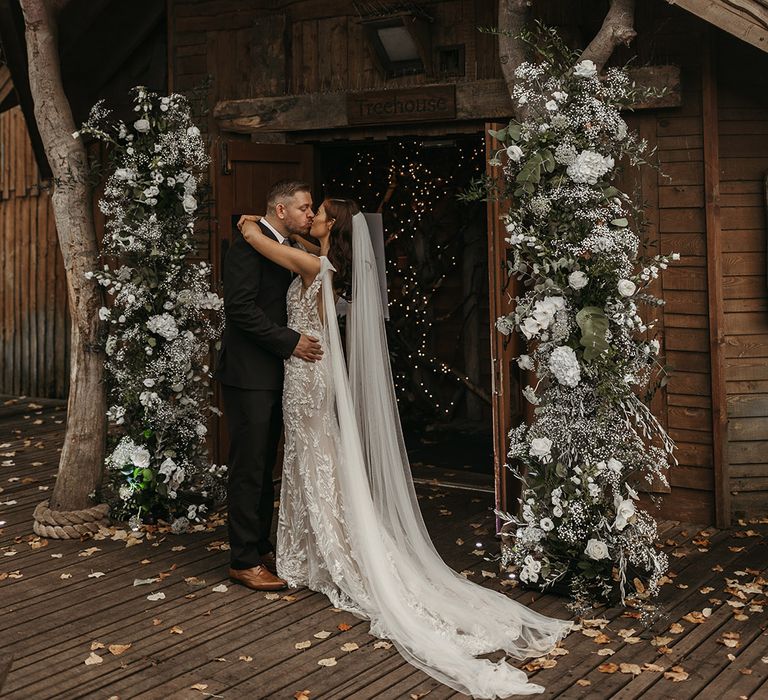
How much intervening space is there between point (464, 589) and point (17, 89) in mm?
6269

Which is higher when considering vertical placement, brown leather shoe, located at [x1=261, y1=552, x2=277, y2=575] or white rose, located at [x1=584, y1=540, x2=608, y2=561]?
white rose, located at [x1=584, y1=540, x2=608, y2=561]

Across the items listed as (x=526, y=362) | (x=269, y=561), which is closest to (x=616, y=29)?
(x=526, y=362)

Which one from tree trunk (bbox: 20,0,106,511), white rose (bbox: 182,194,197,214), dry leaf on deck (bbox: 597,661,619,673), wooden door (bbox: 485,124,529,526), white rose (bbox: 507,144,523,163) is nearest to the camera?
dry leaf on deck (bbox: 597,661,619,673)

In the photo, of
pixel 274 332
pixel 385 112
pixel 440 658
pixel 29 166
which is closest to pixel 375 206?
pixel 385 112

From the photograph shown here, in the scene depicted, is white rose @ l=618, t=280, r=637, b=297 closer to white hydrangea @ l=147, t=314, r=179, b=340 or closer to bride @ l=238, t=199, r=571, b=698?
bride @ l=238, t=199, r=571, b=698

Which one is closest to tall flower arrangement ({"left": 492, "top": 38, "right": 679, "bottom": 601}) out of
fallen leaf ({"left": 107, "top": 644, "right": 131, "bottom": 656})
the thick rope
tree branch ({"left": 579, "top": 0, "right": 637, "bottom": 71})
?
tree branch ({"left": 579, "top": 0, "right": 637, "bottom": 71})

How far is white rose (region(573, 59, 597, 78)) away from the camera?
5.13 meters

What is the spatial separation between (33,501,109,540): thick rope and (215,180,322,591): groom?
1490 millimetres

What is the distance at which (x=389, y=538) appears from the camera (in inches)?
213

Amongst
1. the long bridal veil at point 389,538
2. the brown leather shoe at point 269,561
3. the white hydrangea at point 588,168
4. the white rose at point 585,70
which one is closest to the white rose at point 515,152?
the white hydrangea at point 588,168

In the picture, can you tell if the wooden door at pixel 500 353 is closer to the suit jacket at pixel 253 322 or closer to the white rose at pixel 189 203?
the suit jacket at pixel 253 322

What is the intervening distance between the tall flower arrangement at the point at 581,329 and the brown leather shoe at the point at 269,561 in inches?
55.2

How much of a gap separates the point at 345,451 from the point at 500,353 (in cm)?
119

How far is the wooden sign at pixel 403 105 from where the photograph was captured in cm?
706
